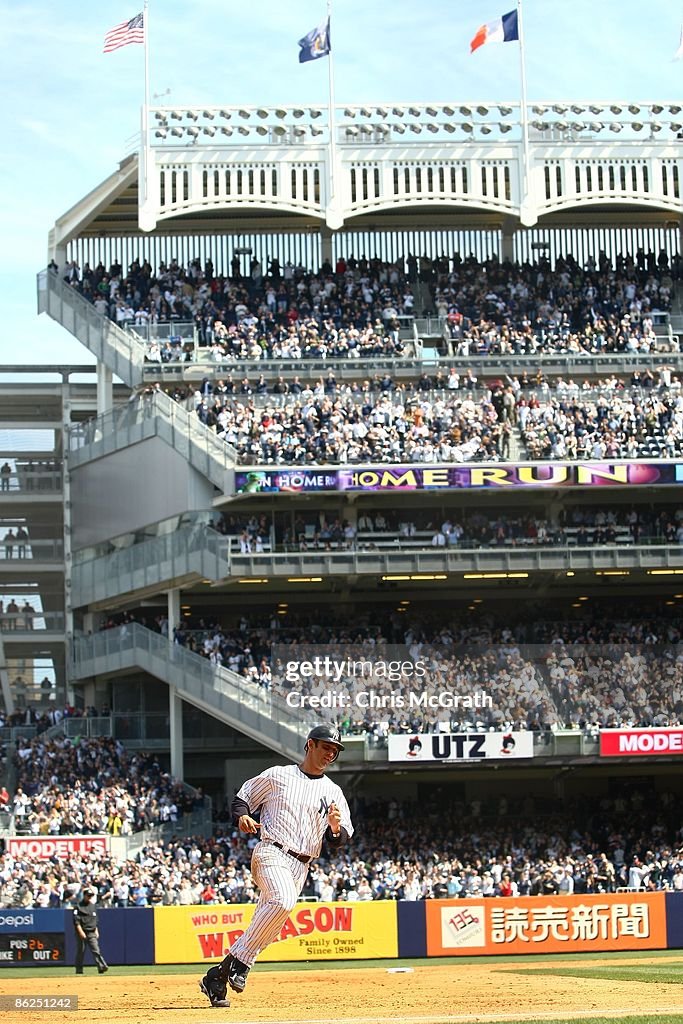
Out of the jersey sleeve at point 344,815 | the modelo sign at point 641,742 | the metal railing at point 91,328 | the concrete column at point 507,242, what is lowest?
the jersey sleeve at point 344,815

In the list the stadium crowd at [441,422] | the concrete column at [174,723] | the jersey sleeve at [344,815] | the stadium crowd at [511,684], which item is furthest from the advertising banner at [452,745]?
the jersey sleeve at [344,815]

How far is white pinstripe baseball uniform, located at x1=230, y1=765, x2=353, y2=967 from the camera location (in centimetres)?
1480

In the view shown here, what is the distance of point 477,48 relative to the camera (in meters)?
52.9

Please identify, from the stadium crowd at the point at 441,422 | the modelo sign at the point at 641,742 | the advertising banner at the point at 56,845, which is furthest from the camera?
the stadium crowd at the point at 441,422

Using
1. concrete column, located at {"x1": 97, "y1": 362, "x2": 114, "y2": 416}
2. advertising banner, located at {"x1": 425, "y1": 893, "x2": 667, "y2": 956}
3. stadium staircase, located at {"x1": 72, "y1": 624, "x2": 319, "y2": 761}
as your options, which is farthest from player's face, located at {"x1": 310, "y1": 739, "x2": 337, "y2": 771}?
concrete column, located at {"x1": 97, "y1": 362, "x2": 114, "y2": 416}

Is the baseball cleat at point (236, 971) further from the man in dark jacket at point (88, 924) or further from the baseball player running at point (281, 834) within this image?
the man in dark jacket at point (88, 924)

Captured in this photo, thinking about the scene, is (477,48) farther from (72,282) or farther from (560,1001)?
(560,1001)

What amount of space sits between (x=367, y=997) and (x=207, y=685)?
2723 centimetres

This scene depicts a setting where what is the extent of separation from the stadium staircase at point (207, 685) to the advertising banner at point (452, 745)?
2527 mm

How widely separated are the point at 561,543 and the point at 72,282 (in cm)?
2011

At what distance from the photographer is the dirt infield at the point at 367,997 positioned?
16.6m

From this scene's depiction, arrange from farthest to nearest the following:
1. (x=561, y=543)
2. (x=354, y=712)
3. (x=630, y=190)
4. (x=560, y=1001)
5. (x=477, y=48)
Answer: (x=630, y=190) → (x=477, y=48) → (x=561, y=543) → (x=354, y=712) → (x=560, y=1001)

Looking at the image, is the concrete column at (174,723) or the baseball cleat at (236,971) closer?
the baseball cleat at (236,971)

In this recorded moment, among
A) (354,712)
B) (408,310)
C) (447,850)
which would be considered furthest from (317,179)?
(447,850)
